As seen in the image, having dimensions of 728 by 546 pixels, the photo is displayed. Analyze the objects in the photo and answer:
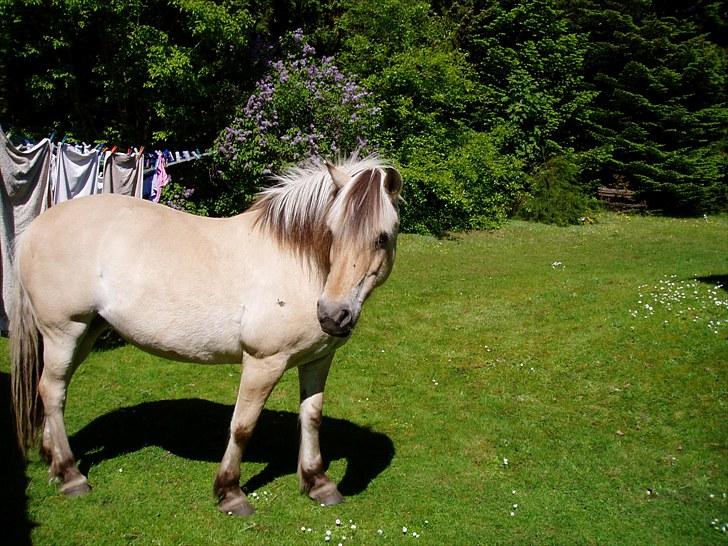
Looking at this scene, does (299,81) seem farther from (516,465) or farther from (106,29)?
(516,465)

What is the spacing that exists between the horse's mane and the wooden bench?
65.1 ft

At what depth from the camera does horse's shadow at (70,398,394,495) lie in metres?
5.14

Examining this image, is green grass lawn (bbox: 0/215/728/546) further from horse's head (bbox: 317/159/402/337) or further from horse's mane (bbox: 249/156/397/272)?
horse's mane (bbox: 249/156/397/272)

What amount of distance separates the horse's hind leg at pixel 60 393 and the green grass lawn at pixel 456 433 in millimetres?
139

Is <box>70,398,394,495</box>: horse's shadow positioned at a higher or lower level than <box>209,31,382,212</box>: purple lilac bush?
lower

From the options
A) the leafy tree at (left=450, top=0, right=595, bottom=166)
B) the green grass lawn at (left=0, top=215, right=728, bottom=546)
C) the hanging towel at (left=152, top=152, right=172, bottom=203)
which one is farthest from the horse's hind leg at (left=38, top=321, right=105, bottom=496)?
the leafy tree at (left=450, top=0, right=595, bottom=166)

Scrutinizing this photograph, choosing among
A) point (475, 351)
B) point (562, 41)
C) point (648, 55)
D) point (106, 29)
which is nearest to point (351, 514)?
point (475, 351)

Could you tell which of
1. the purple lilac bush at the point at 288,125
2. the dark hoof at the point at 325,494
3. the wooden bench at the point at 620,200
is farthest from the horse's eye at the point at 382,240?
the wooden bench at the point at 620,200

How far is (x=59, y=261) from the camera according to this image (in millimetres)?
4301

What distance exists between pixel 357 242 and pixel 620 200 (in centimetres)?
2105

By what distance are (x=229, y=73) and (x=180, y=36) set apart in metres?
1.40

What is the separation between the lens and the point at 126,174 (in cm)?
752

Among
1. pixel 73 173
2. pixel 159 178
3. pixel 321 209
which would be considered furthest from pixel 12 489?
pixel 159 178

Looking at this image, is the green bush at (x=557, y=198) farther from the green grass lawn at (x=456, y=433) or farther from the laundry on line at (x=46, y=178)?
the laundry on line at (x=46, y=178)
